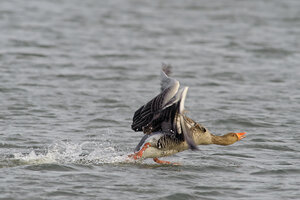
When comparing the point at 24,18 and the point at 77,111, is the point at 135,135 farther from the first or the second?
the point at 24,18

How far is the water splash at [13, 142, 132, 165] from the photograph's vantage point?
945 centimetres

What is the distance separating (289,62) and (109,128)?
8718 millimetres

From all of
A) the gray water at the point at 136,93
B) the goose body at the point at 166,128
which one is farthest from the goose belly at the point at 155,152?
the gray water at the point at 136,93

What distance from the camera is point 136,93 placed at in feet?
49.7

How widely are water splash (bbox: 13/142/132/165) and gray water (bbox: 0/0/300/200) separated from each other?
0.08 ft

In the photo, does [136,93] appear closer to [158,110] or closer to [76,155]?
[76,155]

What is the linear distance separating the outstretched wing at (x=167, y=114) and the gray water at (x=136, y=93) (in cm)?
60

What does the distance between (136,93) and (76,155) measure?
541 cm

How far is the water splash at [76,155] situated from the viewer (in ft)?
31.0

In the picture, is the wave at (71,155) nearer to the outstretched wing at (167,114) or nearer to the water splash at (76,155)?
the water splash at (76,155)

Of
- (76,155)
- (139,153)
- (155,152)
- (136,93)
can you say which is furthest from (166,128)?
(136,93)

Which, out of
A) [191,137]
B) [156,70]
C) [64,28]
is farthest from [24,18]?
[191,137]

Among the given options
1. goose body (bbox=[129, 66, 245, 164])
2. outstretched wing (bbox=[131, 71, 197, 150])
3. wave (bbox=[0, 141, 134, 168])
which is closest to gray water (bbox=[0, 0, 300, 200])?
wave (bbox=[0, 141, 134, 168])

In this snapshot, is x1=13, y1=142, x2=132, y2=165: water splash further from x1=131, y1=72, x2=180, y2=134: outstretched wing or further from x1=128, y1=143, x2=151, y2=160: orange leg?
x1=131, y1=72, x2=180, y2=134: outstretched wing
